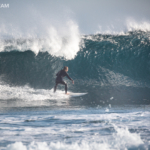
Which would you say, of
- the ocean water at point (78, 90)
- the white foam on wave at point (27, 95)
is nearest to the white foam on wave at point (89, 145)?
the ocean water at point (78, 90)

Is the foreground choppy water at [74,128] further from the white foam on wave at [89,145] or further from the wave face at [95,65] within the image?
the wave face at [95,65]

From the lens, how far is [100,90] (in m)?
8.30

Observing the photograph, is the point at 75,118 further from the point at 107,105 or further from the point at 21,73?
the point at 21,73

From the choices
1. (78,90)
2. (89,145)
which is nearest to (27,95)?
(78,90)

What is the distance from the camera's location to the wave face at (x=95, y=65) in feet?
29.2

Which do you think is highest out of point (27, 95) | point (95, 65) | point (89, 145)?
point (95, 65)

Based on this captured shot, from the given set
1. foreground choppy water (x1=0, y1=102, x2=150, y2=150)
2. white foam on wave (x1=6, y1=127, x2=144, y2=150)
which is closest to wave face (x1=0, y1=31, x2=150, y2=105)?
foreground choppy water (x1=0, y1=102, x2=150, y2=150)

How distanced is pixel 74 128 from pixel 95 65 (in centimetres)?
752

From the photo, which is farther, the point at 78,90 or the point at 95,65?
the point at 95,65

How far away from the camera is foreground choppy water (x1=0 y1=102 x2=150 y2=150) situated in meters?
2.92

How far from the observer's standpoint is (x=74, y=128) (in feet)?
12.1

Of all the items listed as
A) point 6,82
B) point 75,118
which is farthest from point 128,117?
point 6,82

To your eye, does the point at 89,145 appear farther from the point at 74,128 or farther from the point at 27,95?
the point at 27,95

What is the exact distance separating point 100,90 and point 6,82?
13.6 ft
